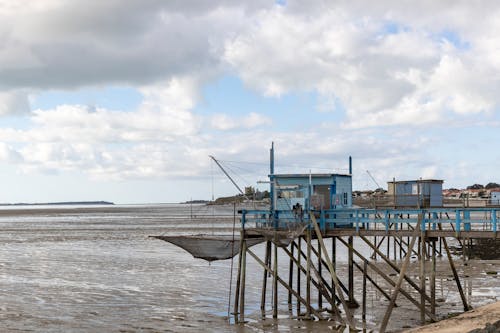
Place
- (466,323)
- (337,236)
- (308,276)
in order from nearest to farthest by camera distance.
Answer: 1. (466,323)
2. (308,276)
3. (337,236)

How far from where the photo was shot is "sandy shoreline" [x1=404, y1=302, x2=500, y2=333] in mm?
16038

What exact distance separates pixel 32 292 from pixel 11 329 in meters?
7.22

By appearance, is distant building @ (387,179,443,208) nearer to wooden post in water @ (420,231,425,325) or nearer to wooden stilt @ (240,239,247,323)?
wooden post in water @ (420,231,425,325)

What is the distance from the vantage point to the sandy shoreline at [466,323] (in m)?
16.0

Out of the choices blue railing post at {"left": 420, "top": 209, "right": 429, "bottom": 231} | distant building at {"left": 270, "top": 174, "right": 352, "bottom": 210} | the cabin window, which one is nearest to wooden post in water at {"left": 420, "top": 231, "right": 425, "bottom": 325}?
blue railing post at {"left": 420, "top": 209, "right": 429, "bottom": 231}

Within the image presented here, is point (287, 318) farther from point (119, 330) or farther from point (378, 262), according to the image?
point (378, 262)

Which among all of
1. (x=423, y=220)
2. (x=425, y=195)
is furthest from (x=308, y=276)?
(x=425, y=195)

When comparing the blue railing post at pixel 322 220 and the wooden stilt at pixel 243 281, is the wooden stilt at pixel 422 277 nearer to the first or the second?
the blue railing post at pixel 322 220

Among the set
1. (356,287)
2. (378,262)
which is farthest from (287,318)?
(378,262)

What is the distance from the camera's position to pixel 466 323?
17.0 meters

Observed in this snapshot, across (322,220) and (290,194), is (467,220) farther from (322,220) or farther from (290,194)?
(290,194)

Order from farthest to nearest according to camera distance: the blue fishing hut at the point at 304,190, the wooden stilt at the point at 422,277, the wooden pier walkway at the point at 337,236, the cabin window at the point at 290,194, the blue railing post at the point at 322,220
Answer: the cabin window at the point at 290,194, the blue fishing hut at the point at 304,190, the blue railing post at the point at 322,220, the wooden pier walkway at the point at 337,236, the wooden stilt at the point at 422,277

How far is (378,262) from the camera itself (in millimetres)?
39938

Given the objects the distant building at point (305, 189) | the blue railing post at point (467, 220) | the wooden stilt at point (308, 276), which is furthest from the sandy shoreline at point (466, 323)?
the distant building at point (305, 189)
